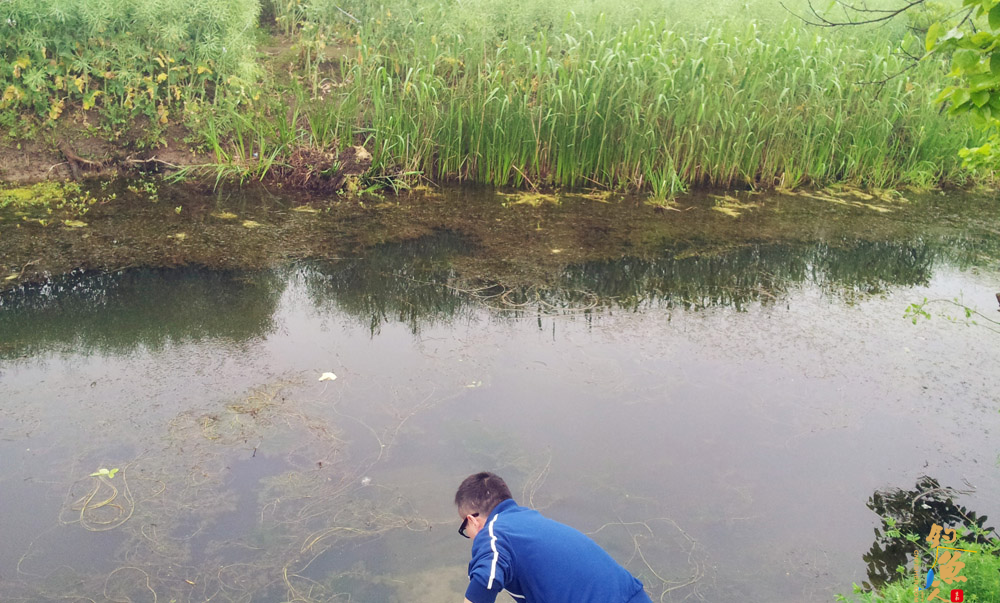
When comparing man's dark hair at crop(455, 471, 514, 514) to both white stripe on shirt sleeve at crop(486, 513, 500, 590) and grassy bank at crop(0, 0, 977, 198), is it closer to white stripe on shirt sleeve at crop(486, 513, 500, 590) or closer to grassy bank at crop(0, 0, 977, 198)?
white stripe on shirt sleeve at crop(486, 513, 500, 590)

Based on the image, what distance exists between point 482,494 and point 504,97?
625cm

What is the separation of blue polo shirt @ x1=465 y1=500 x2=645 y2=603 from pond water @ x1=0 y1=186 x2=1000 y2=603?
0.83 meters

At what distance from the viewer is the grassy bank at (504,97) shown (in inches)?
326

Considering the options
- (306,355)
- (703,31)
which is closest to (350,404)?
(306,355)

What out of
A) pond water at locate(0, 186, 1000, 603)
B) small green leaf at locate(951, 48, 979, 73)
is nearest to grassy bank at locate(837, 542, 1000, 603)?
pond water at locate(0, 186, 1000, 603)

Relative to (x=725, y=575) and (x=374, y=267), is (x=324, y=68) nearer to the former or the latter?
(x=374, y=267)

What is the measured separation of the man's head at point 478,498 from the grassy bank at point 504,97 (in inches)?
238

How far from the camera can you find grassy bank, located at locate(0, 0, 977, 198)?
8.28 metres

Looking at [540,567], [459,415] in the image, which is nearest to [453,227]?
[459,415]

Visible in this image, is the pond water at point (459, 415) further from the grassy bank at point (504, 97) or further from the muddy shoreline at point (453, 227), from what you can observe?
the grassy bank at point (504, 97)

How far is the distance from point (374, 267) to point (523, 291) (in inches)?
50.6

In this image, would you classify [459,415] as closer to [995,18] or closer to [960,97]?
[960,97]

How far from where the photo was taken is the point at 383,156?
8.39 metres

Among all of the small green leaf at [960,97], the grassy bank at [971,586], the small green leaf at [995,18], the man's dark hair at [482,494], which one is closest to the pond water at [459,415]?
the grassy bank at [971,586]
